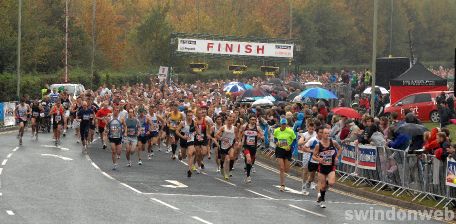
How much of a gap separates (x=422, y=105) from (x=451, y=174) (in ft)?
77.6

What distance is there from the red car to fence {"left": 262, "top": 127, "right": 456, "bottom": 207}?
16395 mm

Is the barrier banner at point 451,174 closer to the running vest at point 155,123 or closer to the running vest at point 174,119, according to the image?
the running vest at point 174,119

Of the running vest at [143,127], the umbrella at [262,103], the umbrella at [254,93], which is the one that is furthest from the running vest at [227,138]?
the umbrella at [254,93]

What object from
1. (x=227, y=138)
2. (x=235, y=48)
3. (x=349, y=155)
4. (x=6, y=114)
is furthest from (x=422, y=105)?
(x=235, y=48)

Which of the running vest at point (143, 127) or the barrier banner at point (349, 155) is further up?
the running vest at point (143, 127)

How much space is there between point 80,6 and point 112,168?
7390 centimetres

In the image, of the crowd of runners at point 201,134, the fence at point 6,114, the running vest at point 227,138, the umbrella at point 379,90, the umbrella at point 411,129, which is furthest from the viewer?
the fence at point 6,114

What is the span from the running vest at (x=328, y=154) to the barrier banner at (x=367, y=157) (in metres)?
3.88

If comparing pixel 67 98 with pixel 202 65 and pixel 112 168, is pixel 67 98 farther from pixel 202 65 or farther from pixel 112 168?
pixel 202 65

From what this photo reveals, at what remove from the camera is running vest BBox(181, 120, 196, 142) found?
2984 cm

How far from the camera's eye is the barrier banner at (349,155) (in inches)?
1128

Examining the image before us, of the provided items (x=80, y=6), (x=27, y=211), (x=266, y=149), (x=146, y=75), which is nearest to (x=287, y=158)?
(x=27, y=211)

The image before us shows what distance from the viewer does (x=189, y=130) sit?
30078 millimetres

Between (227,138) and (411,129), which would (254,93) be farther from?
(411,129)
